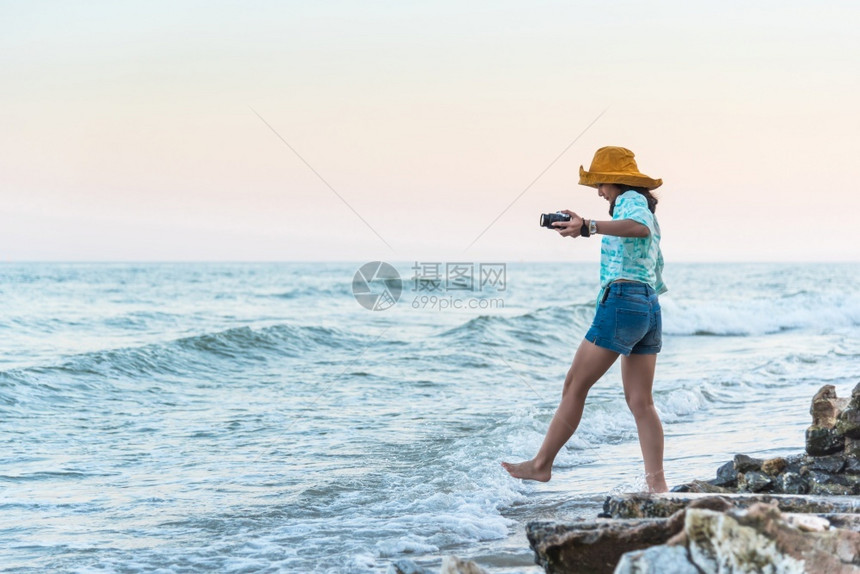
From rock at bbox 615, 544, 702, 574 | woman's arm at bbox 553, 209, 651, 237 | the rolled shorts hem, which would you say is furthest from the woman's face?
rock at bbox 615, 544, 702, 574

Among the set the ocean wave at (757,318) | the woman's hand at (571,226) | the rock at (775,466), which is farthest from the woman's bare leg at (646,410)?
the ocean wave at (757,318)

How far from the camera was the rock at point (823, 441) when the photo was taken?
503cm

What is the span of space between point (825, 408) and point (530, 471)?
6.29ft

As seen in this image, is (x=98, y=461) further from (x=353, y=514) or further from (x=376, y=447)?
(x=353, y=514)

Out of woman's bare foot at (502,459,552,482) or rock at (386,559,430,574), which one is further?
woman's bare foot at (502,459,552,482)

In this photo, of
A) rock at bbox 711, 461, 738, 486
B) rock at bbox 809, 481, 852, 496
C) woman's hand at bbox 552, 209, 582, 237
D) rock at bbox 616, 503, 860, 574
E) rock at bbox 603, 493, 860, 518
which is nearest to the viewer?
rock at bbox 616, 503, 860, 574

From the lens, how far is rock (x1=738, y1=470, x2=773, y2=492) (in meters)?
4.91

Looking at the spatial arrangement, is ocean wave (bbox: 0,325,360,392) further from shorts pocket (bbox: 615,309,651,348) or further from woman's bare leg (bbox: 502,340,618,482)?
shorts pocket (bbox: 615,309,651,348)

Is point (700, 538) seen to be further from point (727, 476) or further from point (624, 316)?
point (727, 476)

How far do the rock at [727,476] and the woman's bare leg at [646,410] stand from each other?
0.86 metres

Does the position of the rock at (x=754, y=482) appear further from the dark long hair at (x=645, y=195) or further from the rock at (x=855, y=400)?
the dark long hair at (x=645, y=195)

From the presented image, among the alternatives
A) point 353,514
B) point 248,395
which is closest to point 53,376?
point 248,395

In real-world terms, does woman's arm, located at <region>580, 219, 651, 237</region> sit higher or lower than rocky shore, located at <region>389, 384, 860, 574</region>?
higher

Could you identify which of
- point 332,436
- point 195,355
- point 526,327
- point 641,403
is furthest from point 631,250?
point 526,327
